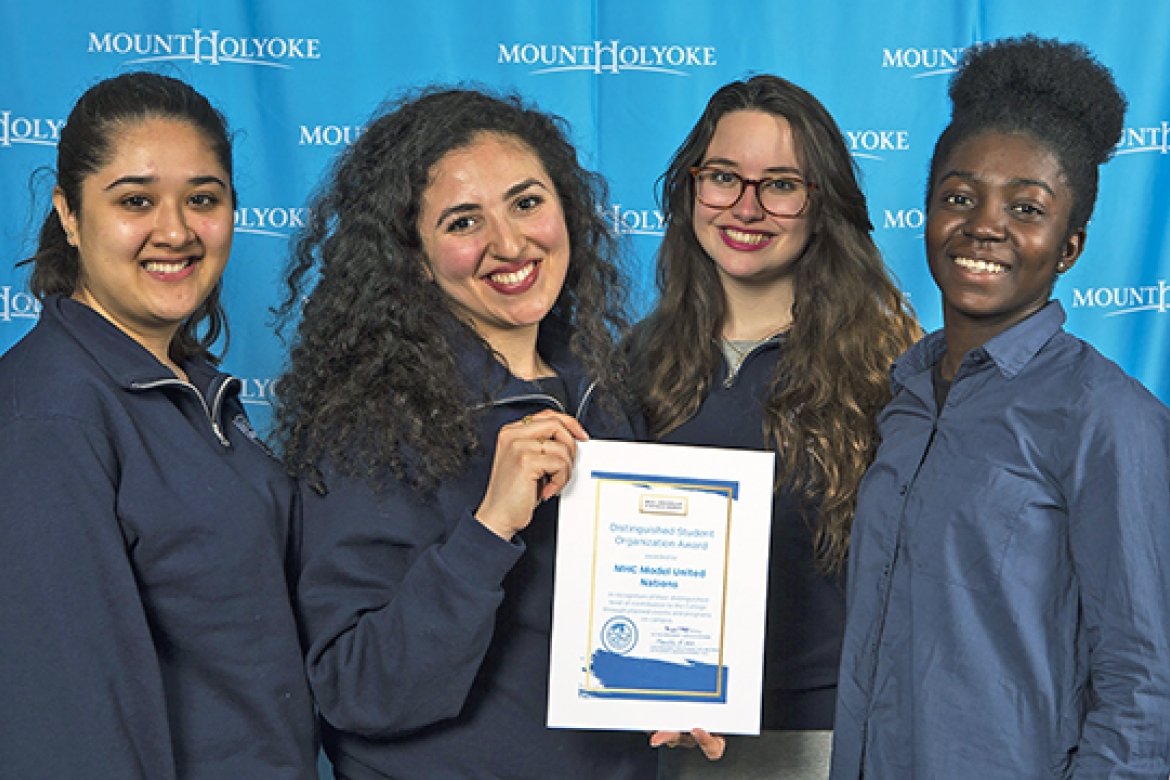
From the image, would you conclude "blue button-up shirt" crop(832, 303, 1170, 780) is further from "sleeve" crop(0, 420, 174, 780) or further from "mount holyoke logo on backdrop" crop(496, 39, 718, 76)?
"mount holyoke logo on backdrop" crop(496, 39, 718, 76)

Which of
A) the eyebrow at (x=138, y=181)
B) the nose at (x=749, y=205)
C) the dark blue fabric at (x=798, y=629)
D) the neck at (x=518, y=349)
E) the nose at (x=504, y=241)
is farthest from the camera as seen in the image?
the nose at (x=749, y=205)

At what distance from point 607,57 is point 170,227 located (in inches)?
73.5

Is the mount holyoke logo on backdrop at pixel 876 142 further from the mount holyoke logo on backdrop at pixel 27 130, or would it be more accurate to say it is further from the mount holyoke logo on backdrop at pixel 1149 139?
the mount holyoke logo on backdrop at pixel 27 130

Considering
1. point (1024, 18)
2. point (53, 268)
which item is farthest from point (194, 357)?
point (1024, 18)

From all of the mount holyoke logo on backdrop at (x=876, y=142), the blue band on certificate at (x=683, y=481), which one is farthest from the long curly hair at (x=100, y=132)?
the mount holyoke logo on backdrop at (x=876, y=142)

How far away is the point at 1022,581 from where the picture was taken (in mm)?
1469

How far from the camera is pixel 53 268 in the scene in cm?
175

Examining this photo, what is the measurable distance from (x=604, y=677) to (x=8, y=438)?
789 millimetres

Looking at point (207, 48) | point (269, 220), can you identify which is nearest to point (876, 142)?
point (269, 220)

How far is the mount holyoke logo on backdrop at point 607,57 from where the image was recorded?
3.26 meters

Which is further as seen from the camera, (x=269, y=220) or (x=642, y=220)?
(x=642, y=220)

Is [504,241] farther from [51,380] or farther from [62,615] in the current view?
[62,615]

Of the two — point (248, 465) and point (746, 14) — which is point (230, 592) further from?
point (746, 14)

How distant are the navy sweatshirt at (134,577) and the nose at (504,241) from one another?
1.39ft
